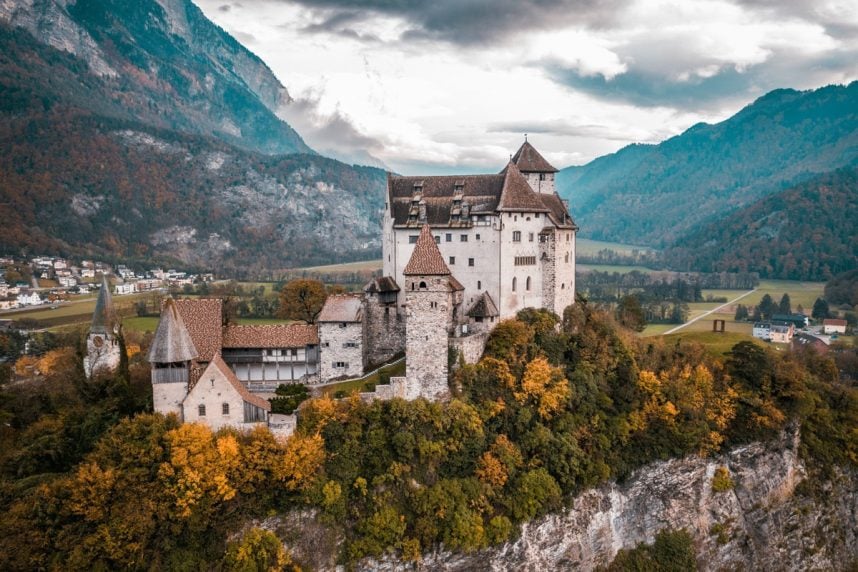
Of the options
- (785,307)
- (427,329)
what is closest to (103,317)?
(427,329)

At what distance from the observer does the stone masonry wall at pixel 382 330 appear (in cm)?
5172

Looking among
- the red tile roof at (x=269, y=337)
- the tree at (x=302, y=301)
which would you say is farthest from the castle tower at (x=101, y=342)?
the tree at (x=302, y=301)

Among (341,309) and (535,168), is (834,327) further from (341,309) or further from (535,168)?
(341,309)

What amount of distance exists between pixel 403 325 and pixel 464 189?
1365 cm

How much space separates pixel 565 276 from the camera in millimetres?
57094

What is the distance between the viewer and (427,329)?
4291cm

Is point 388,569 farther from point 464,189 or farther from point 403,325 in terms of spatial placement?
point 464,189

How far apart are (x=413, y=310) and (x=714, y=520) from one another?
107ft

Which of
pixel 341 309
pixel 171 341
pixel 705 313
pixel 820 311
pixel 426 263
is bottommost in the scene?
pixel 705 313

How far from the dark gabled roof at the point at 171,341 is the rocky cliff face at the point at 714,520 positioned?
21.0m

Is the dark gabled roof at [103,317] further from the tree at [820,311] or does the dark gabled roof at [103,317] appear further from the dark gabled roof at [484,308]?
the tree at [820,311]

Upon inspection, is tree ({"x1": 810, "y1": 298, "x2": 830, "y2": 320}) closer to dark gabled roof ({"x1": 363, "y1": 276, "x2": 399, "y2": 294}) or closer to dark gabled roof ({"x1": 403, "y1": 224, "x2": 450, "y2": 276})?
dark gabled roof ({"x1": 363, "y1": 276, "x2": 399, "y2": 294})

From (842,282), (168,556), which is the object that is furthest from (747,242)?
(168,556)

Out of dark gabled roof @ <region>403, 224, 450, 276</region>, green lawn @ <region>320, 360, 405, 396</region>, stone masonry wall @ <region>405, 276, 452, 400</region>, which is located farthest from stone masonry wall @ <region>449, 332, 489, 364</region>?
dark gabled roof @ <region>403, 224, 450, 276</region>
